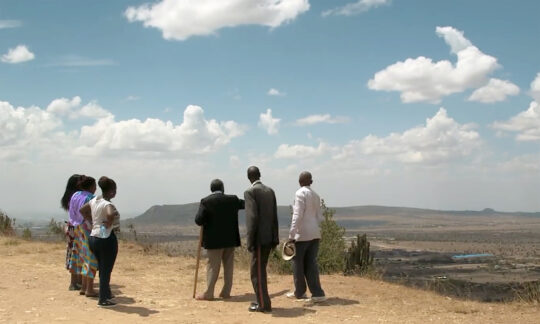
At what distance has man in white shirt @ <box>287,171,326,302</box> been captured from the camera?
358 inches

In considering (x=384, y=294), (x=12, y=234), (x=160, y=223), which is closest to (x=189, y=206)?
(x=160, y=223)

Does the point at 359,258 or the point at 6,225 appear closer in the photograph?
the point at 359,258

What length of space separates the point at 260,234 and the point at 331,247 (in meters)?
7.26

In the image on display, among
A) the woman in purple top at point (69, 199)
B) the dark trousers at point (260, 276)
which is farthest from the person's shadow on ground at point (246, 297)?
the woman in purple top at point (69, 199)

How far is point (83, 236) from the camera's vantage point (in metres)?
9.30

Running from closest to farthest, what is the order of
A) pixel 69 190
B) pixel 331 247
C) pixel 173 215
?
1. pixel 69 190
2. pixel 331 247
3. pixel 173 215

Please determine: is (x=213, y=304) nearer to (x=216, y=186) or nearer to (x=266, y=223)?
(x=266, y=223)

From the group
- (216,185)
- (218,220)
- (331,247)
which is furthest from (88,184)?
(331,247)

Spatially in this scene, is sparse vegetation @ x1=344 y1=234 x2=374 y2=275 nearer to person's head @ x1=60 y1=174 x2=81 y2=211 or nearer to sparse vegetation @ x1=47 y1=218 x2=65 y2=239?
person's head @ x1=60 y1=174 x2=81 y2=211

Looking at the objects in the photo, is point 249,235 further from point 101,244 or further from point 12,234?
point 12,234

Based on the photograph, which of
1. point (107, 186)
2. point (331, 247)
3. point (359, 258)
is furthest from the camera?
point (331, 247)

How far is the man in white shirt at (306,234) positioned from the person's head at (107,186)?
9.82ft

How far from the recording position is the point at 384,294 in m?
10.5

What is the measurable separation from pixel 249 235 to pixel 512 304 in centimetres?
541
